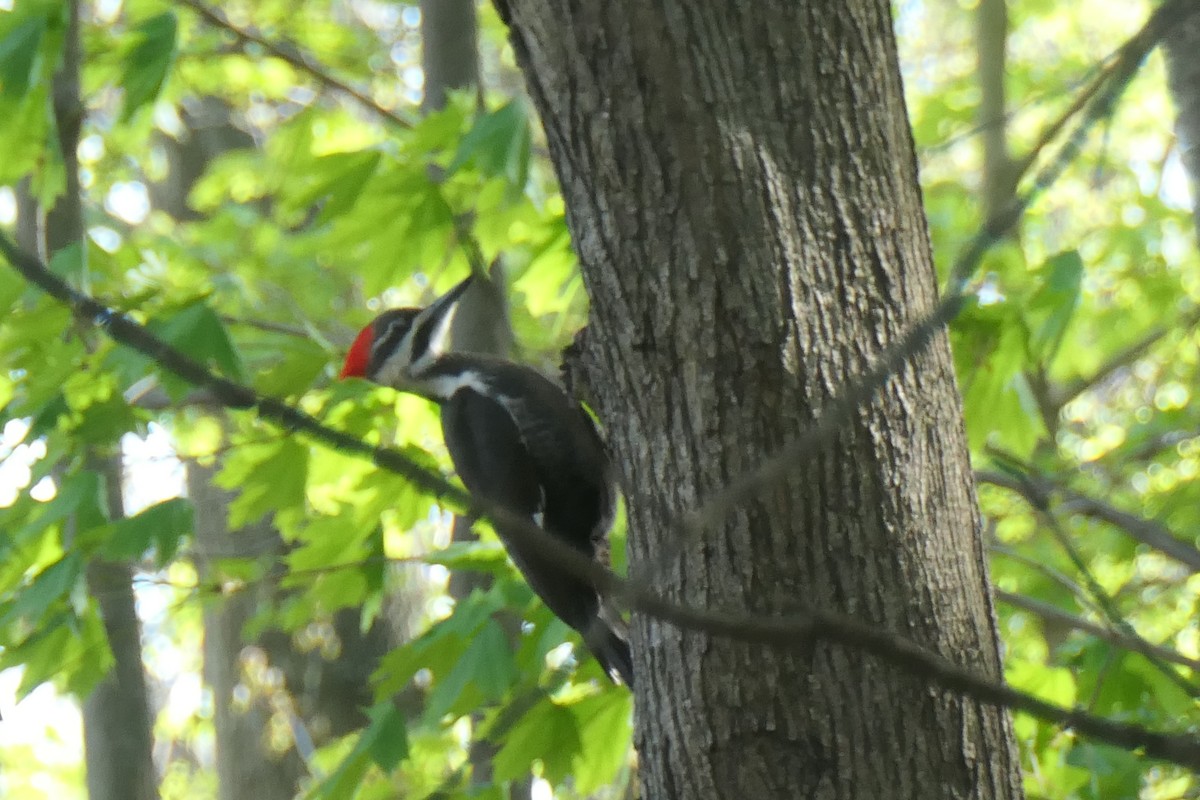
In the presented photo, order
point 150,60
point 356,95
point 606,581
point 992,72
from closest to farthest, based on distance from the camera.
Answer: point 606,581, point 150,60, point 356,95, point 992,72

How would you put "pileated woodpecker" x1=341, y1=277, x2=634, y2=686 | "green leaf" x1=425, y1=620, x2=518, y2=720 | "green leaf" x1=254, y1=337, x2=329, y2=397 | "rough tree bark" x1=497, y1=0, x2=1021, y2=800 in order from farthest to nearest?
"pileated woodpecker" x1=341, y1=277, x2=634, y2=686 → "green leaf" x1=254, y1=337, x2=329, y2=397 → "green leaf" x1=425, y1=620, x2=518, y2=720 → "rough tree bark" x1=497, y1=0, x2=1021, y2=800

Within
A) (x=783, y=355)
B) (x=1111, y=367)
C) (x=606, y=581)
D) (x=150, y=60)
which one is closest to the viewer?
(x=606, y=581)

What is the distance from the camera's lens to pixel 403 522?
9.23ft

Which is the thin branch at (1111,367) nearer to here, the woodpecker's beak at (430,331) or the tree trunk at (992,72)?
the tree trunk at (992,72)

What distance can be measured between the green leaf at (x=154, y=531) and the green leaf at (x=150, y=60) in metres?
0.92

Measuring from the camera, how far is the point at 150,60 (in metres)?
2.75

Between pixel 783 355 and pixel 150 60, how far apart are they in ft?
6.19

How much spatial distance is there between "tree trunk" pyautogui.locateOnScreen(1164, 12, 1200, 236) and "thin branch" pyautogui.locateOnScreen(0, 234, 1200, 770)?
133 cm

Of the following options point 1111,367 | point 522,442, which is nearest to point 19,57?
point 522,442

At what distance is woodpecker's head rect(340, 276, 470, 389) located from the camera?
315 centimetres

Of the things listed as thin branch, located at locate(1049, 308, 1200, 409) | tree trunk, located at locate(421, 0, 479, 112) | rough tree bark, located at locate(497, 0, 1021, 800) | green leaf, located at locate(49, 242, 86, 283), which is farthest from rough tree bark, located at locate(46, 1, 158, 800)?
thin branch, located at locate(1049, 308, 1200, 409)

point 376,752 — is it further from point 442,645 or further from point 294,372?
point 294,372

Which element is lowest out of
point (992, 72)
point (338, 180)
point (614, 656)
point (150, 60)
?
point (614, 656)

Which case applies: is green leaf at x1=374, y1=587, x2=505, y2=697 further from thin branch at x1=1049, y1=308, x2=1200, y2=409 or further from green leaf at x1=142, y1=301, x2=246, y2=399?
thin branch at x1=1049, y1=308, x2=1200, y2=409
